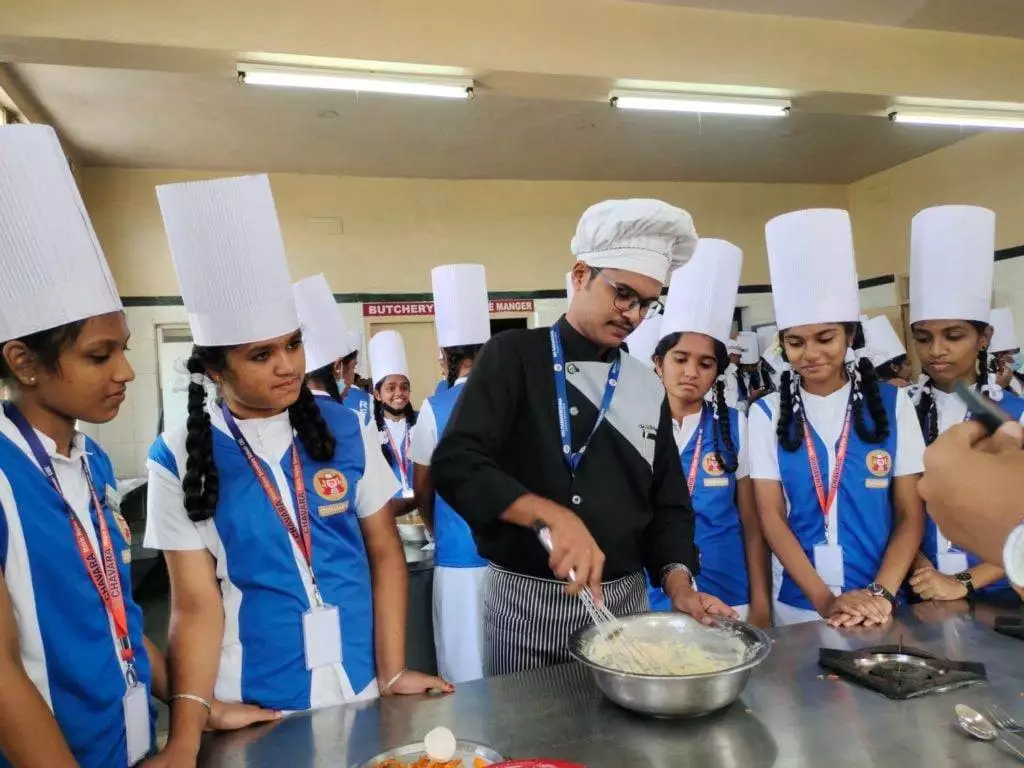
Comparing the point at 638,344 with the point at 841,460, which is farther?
the point at 638,344

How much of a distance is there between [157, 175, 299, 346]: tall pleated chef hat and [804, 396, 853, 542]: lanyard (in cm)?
137

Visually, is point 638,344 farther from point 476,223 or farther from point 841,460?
point 476,223

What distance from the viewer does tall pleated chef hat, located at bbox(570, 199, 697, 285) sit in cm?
144

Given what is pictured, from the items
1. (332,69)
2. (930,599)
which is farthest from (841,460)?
(332,69)

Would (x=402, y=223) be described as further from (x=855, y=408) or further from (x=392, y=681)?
(x=392, y=681)

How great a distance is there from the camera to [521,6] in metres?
3.87

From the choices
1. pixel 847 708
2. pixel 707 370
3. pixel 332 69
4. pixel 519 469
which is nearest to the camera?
pixel 847 708

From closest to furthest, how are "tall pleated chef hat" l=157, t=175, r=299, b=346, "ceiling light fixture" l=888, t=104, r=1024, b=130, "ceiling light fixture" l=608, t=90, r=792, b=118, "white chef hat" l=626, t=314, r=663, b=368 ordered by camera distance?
"tall pleated chef hat" l=157, t=175, r=299, b=346 < "white chef hat" l=626, t=314, r=663, b=368 < "ceiling light fixture" l=608, t=90, r=792, b=118 < "ceiling light fixture" l=888, t=104, r=1024, b=130

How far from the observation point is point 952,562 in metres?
2.03

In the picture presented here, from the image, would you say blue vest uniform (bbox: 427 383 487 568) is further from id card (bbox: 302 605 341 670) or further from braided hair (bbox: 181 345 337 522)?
id card (bbox: 302 605 341 670)

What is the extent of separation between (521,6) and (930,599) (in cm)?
343

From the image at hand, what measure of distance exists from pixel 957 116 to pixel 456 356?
390cm

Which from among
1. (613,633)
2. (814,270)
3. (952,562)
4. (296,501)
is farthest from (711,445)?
(296,501)

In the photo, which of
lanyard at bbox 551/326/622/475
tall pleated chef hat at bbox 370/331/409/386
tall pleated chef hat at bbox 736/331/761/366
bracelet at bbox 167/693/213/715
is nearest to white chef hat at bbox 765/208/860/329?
lanyard at bbox 551/326/622/475
